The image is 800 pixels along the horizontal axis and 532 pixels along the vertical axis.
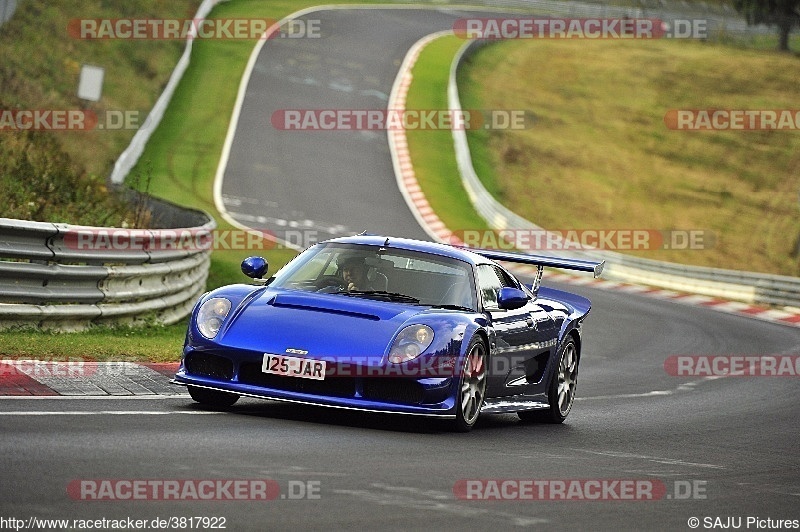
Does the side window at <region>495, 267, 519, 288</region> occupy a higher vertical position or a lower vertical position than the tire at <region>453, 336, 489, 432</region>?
higher

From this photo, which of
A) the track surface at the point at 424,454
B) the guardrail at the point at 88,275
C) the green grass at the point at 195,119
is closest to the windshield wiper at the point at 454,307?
the track surface at the point at 424,454

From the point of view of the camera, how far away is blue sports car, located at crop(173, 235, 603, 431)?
31.0ft

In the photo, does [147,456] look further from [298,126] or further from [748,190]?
[748,190]

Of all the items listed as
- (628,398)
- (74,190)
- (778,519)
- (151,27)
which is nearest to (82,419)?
(778,519)

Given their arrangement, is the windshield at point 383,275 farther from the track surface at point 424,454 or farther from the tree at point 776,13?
the tree at point 776,13

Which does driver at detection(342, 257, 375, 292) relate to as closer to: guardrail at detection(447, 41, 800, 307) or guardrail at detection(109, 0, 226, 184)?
guardrail at detection(109, 0, 226, 184)

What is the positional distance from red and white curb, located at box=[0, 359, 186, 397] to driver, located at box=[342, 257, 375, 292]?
4.89ft

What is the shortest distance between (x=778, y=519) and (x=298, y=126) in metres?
35.0

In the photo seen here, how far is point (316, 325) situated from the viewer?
965cm

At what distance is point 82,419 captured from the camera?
868 centimetres

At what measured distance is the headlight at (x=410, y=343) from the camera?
952 cm

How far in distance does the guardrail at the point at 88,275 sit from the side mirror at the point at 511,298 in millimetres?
4478

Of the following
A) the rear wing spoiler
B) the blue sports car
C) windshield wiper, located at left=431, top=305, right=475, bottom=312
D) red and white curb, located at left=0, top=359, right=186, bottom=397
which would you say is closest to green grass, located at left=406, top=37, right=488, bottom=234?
the rear wing spoiler

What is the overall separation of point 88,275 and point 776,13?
59914mm
